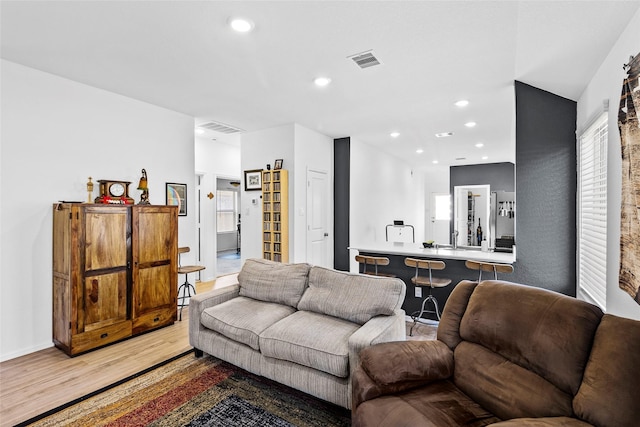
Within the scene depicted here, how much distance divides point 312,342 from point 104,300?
2.33 meters

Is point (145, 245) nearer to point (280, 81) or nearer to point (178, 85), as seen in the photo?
point (178, 85)

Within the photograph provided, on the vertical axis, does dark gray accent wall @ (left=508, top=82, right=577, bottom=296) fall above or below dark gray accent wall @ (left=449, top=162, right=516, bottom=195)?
below

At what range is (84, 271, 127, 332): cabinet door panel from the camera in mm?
3117

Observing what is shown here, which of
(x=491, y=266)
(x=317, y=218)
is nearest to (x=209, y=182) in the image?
(x=317, y=218)

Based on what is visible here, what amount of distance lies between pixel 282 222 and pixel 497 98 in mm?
3291

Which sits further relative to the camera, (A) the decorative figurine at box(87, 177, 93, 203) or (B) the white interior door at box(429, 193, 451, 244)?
(B) the white interior door at box(429, 193, 451, 244)

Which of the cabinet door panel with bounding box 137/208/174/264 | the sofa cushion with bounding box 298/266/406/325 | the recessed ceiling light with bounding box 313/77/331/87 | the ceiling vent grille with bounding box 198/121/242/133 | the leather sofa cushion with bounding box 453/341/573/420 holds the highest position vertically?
the ceiling vent grille with bounding box 198/121/242/133

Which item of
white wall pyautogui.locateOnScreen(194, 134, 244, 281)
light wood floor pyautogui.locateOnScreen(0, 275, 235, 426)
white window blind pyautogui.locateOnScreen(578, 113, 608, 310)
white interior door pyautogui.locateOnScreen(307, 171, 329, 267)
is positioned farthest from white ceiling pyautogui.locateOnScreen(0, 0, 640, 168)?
light wood floor pyautogui.locateOnScreen(0, 275, 235, 426)

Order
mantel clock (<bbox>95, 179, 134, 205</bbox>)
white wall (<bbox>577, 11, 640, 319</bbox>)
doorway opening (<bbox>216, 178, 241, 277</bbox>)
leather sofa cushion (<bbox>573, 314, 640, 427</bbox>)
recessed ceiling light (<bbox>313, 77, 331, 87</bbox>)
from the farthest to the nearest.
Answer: doorway opening (<bbox>216, 178, 241, 277</bbox>)
mantel clock (<bbox>95, 179, 134, 205</bbox>)
recessed ceiling light (<bbox>313, 77, 331, 87</bbox>)
white wall (<bbox>577, 11, 640, 319</bbox>)
leather sofa cushion (<bbox>573, 314, 640, 427</bbox>)

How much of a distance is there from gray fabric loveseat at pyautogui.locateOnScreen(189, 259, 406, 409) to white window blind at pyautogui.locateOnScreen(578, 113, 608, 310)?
157cm

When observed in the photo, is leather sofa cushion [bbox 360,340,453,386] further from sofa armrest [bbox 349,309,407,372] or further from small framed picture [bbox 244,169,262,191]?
small framed picture [bbox 244,169,262,191]

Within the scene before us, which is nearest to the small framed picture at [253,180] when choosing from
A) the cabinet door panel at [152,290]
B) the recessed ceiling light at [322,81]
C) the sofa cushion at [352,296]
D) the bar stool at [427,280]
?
the cabinet door panel at [152,290]

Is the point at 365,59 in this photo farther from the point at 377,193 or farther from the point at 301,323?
the point at 377,193

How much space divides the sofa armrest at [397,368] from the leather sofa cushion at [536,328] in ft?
0.77
